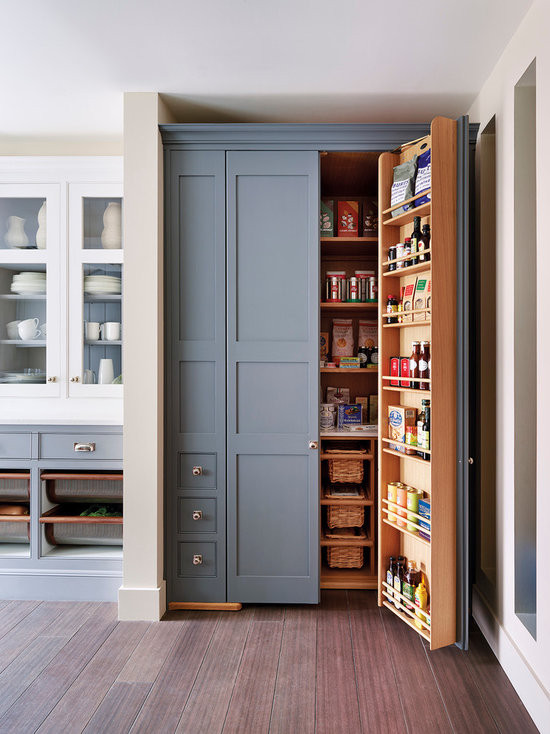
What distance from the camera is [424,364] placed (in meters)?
2.46

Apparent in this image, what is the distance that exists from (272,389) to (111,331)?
1.06m

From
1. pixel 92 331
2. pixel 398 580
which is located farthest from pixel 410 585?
pixel 92 331

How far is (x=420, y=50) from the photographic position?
231 centimetres

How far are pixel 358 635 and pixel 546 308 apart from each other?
5.86 feet

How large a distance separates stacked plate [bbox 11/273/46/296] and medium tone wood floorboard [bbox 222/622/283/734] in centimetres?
230

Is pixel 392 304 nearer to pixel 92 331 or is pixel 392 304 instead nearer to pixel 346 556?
pixel 346 556

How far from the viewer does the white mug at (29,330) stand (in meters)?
3.17

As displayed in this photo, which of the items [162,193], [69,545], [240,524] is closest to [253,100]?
[162,193]

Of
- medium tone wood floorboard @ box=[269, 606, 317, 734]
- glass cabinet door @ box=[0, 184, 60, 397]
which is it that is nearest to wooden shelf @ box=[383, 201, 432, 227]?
glass cabinet door @ box=[0, 184, 60, 397]

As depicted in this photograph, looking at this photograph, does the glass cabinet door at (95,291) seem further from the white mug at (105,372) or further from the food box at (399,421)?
the food box at (399,421)

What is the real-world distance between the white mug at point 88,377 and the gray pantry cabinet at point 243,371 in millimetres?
599

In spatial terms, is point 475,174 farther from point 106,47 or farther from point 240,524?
point 240,524

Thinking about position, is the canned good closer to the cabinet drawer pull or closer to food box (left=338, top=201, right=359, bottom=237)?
food box (left=338, top=201, right=359, bottom=237)

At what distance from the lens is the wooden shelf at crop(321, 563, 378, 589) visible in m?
3.07
